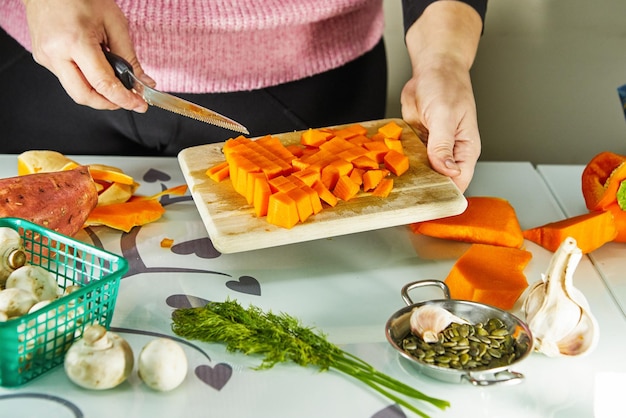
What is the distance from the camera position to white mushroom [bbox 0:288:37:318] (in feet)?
3.59

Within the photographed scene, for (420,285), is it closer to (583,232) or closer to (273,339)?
(273,339)

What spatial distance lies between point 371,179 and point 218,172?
0.29m

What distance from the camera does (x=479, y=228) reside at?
1.51m

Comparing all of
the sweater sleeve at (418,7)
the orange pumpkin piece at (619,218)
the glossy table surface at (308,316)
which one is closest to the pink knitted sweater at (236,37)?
the sweater sleeve at (418,7)

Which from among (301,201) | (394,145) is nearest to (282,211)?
(301,201)

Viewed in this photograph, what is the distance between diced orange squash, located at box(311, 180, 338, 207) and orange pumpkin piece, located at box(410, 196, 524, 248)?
0.72 feet

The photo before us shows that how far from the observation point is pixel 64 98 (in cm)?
191

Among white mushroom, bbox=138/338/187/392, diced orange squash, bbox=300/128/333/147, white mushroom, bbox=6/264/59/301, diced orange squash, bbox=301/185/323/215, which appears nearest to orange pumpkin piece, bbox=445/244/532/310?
diced orange squash, bbox=301/185/323/215

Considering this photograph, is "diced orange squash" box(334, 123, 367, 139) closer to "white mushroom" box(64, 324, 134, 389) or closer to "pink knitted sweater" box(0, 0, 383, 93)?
"pink knitted sweater" box(0, 0, 383, 93)

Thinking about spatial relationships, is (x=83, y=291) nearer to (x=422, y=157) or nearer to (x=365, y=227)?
(x=365, y=227)

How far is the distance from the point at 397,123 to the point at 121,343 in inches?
34.2

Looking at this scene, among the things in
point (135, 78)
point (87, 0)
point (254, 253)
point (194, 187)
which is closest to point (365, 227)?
point (254, 253)

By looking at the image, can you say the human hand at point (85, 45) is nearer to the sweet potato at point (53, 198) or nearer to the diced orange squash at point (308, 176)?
the sweet potato at point (53, 198)

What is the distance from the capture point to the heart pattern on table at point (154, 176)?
5.80ft
